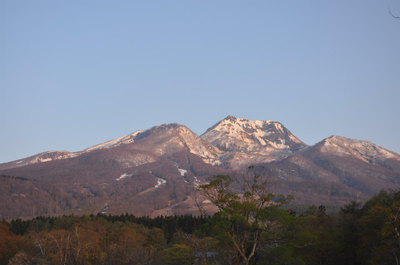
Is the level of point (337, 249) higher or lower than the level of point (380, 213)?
lower

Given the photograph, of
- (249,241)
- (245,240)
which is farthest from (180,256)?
(245,240)

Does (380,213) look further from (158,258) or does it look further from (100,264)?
(100,264)

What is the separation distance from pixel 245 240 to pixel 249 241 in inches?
38.7

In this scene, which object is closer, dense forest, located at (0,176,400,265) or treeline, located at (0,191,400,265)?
dense forest, located at (0,176,400,265)

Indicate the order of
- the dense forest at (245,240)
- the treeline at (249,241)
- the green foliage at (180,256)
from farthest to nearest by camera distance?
the green foliage at (180,256) → the treeline at (249,241) → the dense forest at (245,240)

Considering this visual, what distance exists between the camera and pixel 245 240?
55188 mm

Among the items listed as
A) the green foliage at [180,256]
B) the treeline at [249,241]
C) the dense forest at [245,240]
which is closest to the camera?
the dense forest at [245,240]

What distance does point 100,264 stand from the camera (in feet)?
251

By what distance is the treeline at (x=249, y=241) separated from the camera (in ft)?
184

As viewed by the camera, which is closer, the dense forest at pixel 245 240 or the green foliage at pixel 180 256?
the dense forest at pixel 245 240

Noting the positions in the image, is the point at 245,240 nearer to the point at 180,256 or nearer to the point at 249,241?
the point at 249,241

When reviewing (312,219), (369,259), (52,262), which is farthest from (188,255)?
(312,219)

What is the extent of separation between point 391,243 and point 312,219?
37791mm

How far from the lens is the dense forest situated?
177 ft
